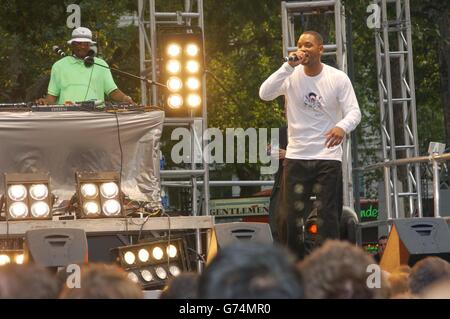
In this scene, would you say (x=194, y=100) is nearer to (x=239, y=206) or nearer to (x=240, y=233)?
(x=240, y=233)

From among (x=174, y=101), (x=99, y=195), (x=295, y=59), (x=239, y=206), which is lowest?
(x=239, y=206)

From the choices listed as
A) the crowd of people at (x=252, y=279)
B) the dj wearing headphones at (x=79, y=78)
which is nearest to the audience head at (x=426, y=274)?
the crowd of people at (x=252, y=279)

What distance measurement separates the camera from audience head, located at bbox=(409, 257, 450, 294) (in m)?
4.95

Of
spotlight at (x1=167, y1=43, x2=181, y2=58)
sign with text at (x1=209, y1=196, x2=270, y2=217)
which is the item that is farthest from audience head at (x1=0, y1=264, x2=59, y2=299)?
sign with text at (x1=209, y1=196, x2=270, y2=217)

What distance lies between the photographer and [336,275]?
3674 millimetres

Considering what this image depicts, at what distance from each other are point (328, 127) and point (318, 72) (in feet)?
1.32

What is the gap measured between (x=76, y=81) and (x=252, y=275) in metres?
7.66

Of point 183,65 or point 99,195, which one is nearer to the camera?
point 99,195

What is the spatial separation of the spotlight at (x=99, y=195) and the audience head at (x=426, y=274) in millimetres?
4396

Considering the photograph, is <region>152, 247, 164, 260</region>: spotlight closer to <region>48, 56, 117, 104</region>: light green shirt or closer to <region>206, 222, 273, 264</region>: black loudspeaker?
<region>206, 222, 273, 264</region>: black loudspeaker

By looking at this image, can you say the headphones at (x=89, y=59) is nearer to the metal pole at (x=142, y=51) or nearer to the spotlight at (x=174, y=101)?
the spotlight at (x=174, y=101)

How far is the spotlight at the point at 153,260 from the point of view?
870 cm

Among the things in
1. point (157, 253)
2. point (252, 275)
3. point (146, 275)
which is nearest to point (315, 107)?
point (157, 253)
